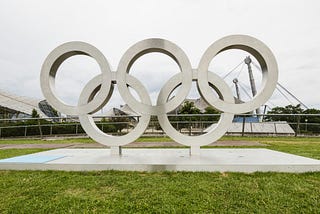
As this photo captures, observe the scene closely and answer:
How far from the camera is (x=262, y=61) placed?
560 cm

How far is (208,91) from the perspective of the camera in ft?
18.2

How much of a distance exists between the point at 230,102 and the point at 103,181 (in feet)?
11.6

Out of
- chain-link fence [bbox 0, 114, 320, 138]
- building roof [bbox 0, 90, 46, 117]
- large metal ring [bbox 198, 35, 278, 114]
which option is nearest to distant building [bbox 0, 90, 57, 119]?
building roof [bbox 0, 90, 46, 117]

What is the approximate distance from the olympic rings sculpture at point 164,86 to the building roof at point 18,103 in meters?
46.7

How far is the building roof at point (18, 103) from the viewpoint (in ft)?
147

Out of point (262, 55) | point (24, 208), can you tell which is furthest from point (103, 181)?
point (262, 55)

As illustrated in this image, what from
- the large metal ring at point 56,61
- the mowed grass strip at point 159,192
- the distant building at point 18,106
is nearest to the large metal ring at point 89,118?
the large metal ring at point 56,61

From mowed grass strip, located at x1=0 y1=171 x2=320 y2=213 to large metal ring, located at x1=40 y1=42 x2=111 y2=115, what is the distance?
1.86m

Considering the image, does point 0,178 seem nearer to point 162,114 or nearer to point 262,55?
point 162,114

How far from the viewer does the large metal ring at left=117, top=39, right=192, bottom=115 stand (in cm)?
555

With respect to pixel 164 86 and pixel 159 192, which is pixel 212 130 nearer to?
pixel 164 86

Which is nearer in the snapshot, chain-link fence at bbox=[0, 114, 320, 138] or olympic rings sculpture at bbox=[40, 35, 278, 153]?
olympic rings sculpture at bbox=[40, 35, 278, 153]

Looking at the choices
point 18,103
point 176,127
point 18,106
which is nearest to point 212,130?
point 176,127

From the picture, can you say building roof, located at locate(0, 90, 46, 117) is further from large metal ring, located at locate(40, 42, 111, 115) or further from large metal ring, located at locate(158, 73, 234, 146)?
large metal ring, located at locate(158, 73, 234, 146)
